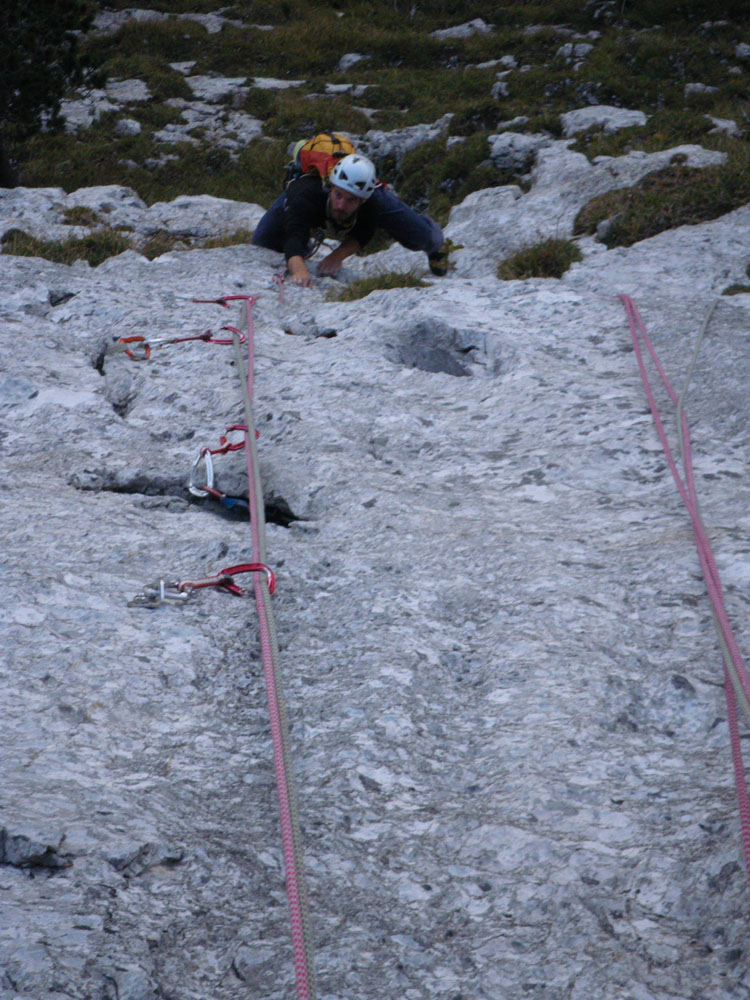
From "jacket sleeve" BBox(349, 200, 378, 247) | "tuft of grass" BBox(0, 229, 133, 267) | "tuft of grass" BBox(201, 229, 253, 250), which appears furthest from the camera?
"tuft of grass" BBox(201, 229, 253, 250)

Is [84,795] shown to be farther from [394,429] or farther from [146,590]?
[394,429]

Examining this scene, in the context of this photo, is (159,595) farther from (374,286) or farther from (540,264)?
(540,264)

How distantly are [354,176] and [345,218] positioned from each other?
1.95 ft

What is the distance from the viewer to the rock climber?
8555 mm

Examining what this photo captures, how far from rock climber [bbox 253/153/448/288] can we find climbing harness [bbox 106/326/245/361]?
2219 millimetres

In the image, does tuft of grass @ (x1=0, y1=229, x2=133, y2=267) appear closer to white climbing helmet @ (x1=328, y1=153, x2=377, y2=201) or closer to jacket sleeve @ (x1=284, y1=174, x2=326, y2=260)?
jacket sleeve @ (x1=284, y1=174, x2=326, y2=260)

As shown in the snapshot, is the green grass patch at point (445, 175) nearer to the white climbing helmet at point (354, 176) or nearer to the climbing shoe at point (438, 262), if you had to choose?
the climbing shoe at point (438, 262)

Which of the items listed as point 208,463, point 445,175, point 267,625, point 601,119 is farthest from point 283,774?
point 601,119

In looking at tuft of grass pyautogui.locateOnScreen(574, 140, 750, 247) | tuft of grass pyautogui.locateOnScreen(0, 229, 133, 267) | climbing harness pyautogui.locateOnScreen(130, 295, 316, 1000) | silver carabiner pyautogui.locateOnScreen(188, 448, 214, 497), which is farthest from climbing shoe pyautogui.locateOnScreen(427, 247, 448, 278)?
silver carabiner pyautogui.locateOnScreen(188, 448, 214, 497)

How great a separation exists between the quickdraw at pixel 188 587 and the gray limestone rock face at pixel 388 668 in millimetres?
67

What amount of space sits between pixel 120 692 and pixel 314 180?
293 inches

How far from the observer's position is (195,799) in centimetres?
274

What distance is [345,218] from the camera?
9.00 meters

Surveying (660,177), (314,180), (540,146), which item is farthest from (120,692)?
(540,146)
